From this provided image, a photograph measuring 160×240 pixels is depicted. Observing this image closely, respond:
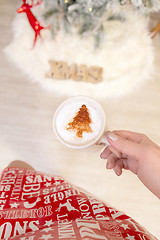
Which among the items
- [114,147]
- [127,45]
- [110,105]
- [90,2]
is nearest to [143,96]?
[110,105]

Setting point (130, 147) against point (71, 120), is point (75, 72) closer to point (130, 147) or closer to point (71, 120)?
point (71, 120)

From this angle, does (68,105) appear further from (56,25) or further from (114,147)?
(56,25)

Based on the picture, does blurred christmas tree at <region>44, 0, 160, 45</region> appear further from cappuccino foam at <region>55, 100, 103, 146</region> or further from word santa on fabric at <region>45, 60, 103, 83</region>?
cappuccino foam at <region>55, 100, 103, 146</region>

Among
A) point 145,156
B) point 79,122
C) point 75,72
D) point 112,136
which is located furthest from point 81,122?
point 75,72

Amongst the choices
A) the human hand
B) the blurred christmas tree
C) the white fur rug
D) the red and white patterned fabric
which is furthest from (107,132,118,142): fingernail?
the blurred christmas tree

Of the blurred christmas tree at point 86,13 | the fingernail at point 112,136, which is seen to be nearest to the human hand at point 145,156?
the fingernail at point 112,136

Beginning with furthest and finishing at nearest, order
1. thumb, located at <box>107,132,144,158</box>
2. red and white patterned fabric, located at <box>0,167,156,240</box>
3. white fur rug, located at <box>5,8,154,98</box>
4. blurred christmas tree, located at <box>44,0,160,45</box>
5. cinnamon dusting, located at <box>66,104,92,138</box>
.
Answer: white fur rug, located at <box>5,8,154,98</box>
blurred christmas tree, located at <box>44,0,160,45</box>
cinnamon dusting, located at <box>66,104,92,138</box>
thumb, located at <box>107,132,144,158</box>
red and white patterned fabric, located at <box>0,167,156,240</box>
